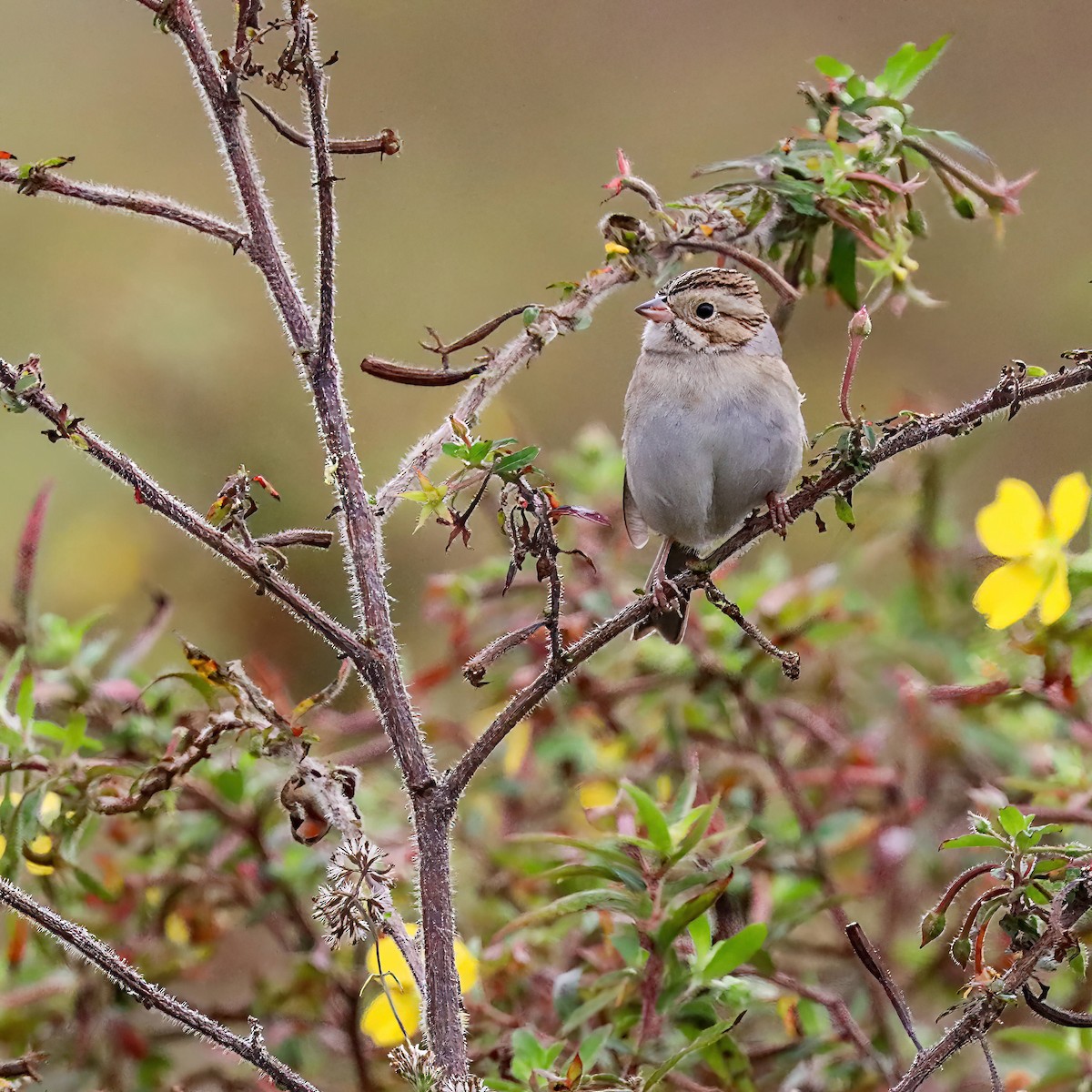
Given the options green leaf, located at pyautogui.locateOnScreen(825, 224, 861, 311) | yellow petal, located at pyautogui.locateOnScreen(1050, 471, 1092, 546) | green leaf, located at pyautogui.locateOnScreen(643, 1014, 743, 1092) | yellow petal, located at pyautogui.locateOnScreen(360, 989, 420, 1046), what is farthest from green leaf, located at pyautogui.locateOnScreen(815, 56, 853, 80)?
yellow petal, located at pyautogui.locateOnScreen(360, 989, 420, 1046)

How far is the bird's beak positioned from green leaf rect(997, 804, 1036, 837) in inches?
46.3

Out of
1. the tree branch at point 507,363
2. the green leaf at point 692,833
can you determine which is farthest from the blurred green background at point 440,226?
the green leaf at point 692,833

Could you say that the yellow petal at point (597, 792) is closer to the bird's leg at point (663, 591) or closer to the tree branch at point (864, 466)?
the bird's leg at point (663, 591)

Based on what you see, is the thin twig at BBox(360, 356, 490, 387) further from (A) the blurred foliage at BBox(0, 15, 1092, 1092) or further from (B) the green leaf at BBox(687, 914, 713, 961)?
(B) the green leaf at BBox(687, 914, 713, 961)

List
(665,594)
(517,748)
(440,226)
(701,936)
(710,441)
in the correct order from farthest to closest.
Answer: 1. (440,226)
2. (517,748)
3. (710,441)
4. (701,936)
5. (665,594)

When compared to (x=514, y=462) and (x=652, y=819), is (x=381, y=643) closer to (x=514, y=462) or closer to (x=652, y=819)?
(x=514, y=462)

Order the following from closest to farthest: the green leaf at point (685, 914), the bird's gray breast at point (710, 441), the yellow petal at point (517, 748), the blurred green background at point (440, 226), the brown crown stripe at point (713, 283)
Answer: the green leaf at point (685, 914), the bird's gray breast at point (710, 441), the yellow petal at point (517, 748), the brown crown stripe at point (713, 283), the blurred green background at point (440, 226)

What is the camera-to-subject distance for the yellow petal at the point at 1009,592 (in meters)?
1.33

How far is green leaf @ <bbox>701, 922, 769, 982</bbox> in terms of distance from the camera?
1.35 meters

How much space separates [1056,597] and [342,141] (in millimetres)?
811

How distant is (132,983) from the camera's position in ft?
3.52

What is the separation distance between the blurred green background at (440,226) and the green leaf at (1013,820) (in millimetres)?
3066

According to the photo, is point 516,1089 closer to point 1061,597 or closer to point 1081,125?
point 1061,597

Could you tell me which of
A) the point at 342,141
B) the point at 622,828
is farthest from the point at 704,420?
the point at 342,141
